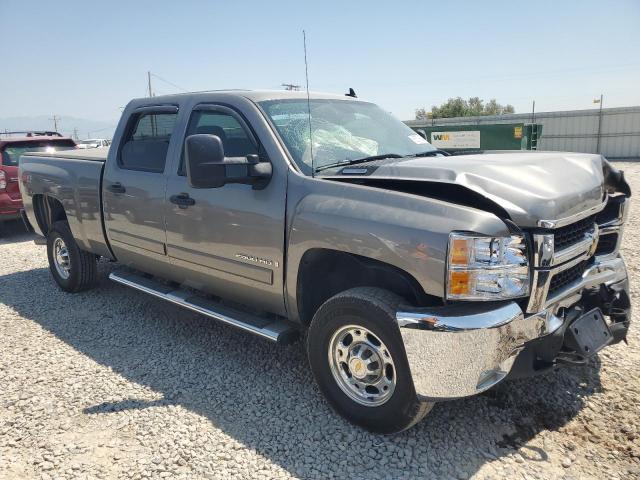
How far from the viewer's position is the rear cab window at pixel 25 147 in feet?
29.3

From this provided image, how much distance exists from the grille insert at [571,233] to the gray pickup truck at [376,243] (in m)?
0.01

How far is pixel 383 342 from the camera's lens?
2.77 metres

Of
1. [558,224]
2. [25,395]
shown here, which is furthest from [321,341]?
[25,395]

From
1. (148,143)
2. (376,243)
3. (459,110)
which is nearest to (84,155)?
(148,143)

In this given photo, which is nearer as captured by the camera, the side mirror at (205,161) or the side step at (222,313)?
the side mirror at (205,161)

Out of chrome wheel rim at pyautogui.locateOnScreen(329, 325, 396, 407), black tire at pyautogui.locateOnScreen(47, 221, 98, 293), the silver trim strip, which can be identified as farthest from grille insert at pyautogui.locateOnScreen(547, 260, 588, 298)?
black tire at pyautogui.locateOnScreen(47, 221, 98, 293)

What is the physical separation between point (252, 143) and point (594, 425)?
2.74 metres

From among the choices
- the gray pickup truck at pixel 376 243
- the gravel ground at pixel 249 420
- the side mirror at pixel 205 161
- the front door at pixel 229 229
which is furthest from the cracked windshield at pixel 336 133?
the gravel ground at pixel 249 420

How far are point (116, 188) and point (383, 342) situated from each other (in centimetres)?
292

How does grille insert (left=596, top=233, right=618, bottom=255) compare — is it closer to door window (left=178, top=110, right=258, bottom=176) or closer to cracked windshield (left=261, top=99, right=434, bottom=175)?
cracked windshield (left=261, top=99, right=434, bottom=175)

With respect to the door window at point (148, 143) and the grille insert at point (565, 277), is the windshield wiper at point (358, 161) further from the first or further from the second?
the door window at point (148, 143)

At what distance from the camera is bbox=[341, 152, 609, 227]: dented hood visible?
262 cm

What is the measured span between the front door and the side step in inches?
3.8

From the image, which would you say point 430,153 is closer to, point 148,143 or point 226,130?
point 226,130
